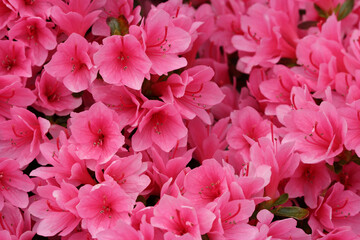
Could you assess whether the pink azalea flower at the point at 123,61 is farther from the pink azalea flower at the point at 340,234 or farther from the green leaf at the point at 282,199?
the pink azalea flower at the point at 340,234

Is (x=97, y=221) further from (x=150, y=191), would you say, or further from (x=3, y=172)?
(x=3, y=172)

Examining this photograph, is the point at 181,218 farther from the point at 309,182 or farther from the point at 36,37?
the point at 36,37

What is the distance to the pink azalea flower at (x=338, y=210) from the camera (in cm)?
113

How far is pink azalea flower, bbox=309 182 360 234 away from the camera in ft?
3.72

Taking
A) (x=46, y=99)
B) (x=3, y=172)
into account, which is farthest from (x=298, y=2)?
(x=3, y=172)

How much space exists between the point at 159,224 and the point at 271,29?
2.10 feet

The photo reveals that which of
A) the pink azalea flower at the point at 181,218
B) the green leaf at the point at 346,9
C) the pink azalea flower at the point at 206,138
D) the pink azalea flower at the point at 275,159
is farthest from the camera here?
the green leaf at the point at 346,9

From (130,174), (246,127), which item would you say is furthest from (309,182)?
(130,174)

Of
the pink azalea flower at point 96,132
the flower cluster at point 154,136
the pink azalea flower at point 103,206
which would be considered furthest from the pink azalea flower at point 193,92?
the pink azalea flower at point 103,206

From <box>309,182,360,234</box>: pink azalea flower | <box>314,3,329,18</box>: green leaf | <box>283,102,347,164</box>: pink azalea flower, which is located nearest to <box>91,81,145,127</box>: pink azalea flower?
<box>283,102,347,164</box>: pink azalea flower

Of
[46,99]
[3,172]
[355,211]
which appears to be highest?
[46,99]

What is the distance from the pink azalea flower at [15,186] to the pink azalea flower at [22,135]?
0.02 meters

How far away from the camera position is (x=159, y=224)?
0.97 m

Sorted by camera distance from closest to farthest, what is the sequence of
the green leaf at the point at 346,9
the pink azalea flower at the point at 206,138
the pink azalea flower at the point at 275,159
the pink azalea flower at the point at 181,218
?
1. the pink azalea flower at the point at 181,218
2. the pink azalea flower at the point at 275,159
3. the pink azalea flower at the point at 206,138
4. the green leaf at the point at 346,9
